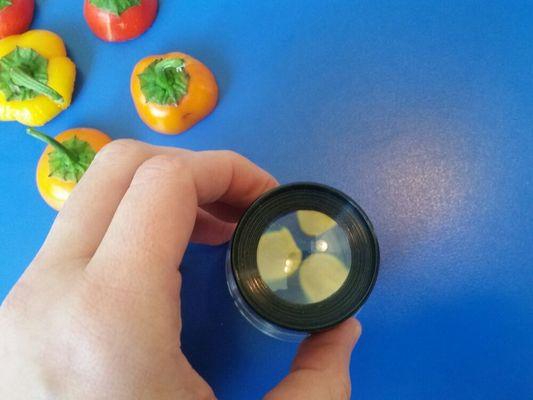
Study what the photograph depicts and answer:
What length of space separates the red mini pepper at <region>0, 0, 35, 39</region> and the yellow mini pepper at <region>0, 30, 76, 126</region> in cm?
2

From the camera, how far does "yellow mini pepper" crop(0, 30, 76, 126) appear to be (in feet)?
2.92

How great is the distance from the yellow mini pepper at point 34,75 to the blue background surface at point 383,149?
0.12 ft

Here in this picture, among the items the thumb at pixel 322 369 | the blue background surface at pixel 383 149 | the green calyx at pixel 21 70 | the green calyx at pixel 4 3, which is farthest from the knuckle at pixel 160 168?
the green calyx at pixel 4 3

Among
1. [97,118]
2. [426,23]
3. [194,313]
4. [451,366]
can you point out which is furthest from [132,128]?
[451,366]

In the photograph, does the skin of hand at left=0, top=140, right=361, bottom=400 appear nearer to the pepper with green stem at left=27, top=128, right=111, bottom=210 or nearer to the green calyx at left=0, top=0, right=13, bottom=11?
the pepper with green stem at left=27, top=128, right=111, bottom=210

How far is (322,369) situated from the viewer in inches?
21.9

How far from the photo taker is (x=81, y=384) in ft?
1.36

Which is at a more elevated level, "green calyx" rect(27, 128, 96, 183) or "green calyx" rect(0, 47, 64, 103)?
"green calyx" rect(0, 47, 64, 103)

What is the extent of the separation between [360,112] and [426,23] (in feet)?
0.72

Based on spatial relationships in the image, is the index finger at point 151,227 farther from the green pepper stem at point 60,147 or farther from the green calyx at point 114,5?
the green calyx at point 114,5

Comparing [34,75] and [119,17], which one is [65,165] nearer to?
[34,75]

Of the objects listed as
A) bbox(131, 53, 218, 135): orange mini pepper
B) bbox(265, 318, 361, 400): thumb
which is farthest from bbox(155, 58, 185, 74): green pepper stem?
bbox(265, 318, 361, 400): thumb

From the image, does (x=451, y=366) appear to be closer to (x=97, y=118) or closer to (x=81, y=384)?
(x=81, y=384)

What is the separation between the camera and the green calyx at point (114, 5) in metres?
0.90
